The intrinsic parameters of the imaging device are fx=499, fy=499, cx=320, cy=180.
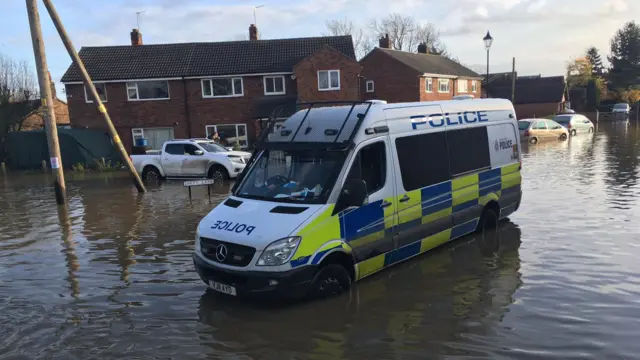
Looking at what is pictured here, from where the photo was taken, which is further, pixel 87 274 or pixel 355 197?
pixel 87 274

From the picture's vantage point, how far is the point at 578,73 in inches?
3120

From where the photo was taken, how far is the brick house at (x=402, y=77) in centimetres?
3950

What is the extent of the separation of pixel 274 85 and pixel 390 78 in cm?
1389

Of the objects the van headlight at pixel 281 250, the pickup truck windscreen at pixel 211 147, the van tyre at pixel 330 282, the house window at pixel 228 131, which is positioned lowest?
the van tyre at pixel 330 282

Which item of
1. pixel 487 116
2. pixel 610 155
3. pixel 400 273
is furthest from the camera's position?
pixel 610 155

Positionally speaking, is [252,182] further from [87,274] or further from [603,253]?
[603,253]

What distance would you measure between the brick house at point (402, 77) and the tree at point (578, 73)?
41202mm

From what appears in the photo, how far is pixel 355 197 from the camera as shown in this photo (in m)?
5.70

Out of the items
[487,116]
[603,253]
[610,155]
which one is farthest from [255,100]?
[603,253]

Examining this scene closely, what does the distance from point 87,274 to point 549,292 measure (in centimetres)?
647

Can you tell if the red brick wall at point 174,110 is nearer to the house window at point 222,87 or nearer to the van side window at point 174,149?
the house window at point 222,87

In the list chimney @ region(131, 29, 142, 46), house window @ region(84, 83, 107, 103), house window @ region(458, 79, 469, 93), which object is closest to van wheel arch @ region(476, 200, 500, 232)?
house window @ region(84, 83, 107, 103)

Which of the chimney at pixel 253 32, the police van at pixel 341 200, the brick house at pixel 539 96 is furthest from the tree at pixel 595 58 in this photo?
the police van at pixel 341 200

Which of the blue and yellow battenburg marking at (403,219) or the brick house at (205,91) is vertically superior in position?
the brick house at (205,91)
